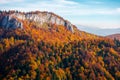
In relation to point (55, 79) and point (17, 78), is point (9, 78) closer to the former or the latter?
point (17, 78)

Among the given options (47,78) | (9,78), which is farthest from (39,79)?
(9,78)

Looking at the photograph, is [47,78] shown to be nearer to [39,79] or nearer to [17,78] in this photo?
[39,79]

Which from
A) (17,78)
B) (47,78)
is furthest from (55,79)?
(17,78)

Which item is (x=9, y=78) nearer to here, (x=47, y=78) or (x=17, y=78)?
(x=17, y=78)

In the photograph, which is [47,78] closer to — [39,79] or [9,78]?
[39,79]
